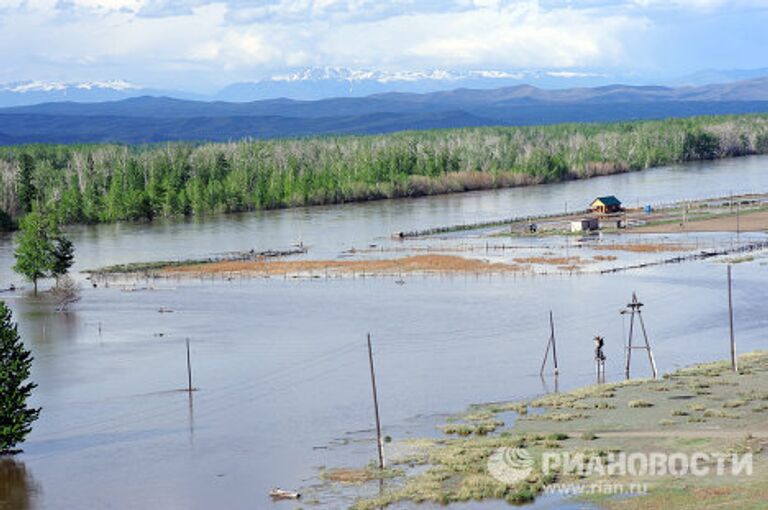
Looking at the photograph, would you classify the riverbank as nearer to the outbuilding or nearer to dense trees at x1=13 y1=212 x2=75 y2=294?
dense trees at x1=13 y1=212 x2=75 y2=294

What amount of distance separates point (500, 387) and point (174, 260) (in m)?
41.7

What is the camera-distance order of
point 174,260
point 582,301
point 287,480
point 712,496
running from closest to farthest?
point 712,496
point 287,480
point 582,301
point 174,260

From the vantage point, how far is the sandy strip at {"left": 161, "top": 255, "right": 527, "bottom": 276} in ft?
227

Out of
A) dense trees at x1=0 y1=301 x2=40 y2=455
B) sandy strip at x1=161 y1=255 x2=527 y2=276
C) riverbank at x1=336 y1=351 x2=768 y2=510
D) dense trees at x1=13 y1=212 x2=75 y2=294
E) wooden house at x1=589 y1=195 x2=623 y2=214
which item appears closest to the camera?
riverbank at x1=336 y1=351 x2=768 y2=510

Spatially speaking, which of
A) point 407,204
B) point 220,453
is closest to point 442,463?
point 220,453

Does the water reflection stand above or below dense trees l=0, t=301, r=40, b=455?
below

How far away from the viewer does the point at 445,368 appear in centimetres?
4284

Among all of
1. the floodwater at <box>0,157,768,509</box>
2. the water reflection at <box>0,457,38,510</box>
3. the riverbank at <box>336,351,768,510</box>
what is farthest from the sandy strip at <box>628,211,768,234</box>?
the water reflection at <box>0,457,38,510</box>

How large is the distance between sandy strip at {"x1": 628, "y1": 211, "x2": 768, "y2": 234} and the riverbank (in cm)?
4408

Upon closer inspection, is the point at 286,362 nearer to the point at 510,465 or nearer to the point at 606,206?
the point at 510,465

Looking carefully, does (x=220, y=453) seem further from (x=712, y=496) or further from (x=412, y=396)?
(x=712, y=496)

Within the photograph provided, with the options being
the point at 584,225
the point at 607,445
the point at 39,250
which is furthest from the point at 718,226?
the point at 607,445

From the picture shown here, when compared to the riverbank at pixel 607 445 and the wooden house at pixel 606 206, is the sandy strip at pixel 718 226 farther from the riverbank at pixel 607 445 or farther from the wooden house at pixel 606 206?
the riverbank at pixel 607 445

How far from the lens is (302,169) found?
5049 inches
